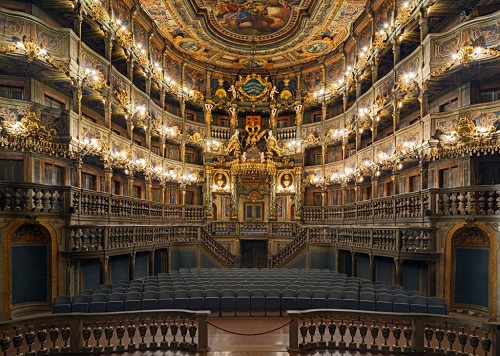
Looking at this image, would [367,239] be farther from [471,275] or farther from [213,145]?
[213,145]

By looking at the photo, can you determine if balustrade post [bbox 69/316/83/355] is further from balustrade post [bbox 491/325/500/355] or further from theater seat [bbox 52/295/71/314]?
balustrade post [bbox 491/325/500/355]

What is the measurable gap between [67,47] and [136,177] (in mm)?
10708

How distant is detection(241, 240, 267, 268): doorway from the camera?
2753 cm

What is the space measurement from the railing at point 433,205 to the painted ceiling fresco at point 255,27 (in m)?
12.4

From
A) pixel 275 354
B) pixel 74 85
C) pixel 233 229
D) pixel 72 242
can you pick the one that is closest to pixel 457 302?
pixel 275 354

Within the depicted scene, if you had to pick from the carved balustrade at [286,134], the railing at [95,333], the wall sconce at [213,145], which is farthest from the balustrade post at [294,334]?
the carved balustrade at [286,134]

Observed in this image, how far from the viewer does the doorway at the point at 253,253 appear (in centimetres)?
2753

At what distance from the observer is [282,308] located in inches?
431

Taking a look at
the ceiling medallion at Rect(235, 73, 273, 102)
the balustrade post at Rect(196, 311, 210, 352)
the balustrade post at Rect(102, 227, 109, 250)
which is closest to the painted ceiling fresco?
the ceiling medallion at Rect(235, 73, 273, 102)

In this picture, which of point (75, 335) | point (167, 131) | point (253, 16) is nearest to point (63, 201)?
point (75, 335)

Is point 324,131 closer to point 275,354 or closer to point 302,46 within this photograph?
point 302,46

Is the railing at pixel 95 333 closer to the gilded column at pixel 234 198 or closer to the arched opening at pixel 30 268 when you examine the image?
the arched opening at pixel 30 268

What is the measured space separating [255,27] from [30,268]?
20532 millimetres

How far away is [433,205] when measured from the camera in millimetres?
12773
